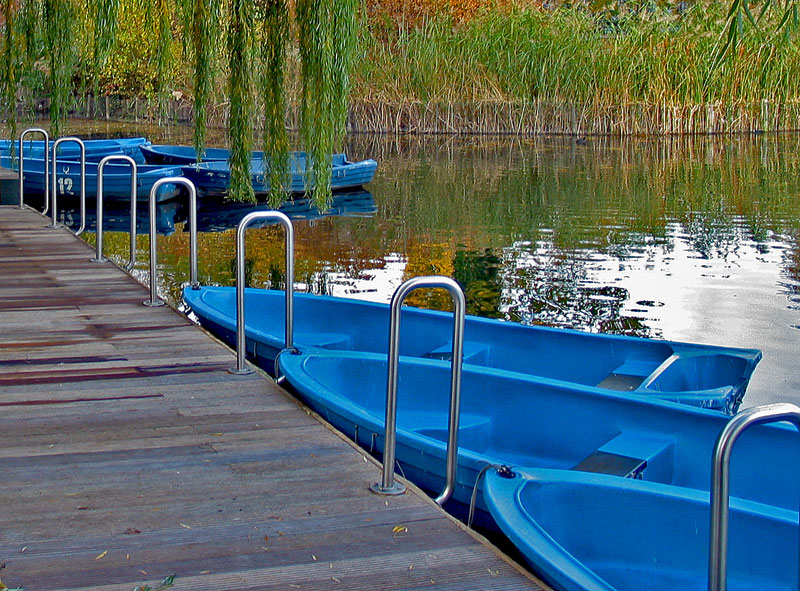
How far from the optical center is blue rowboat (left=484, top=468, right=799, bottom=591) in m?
3.18

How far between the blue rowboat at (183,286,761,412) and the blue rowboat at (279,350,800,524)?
0.44 ft

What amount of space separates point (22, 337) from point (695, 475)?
3.45 meters

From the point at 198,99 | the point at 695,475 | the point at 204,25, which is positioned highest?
the point at 204,25

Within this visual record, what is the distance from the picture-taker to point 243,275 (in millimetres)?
4797

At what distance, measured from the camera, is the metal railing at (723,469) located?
7.00 ft

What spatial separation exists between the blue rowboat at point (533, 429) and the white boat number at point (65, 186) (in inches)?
424

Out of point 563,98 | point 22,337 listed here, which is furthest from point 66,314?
point 563,98

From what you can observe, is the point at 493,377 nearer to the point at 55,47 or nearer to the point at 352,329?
the point at 352,329

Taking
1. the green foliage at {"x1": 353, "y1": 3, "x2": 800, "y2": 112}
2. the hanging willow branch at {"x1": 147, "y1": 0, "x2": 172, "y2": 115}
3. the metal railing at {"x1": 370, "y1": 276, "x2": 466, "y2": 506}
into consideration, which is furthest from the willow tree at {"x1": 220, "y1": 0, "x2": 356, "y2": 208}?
the green foliage at {"x1": 353, "y1": 3, "x2": 800, "y2": 112}

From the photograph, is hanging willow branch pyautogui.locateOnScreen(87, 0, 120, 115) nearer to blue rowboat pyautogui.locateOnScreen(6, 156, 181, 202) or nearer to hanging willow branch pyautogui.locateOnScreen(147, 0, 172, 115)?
hanging willow branch pyautogui.locateOnScreen(147, 0, 172, 115)

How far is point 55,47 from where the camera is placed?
460 centimetres

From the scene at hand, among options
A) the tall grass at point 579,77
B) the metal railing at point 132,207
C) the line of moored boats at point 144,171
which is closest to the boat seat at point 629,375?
the metal railing at point 132,207

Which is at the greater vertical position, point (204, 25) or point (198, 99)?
point (204, 25)

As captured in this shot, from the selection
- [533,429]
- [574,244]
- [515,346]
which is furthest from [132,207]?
[574,244]
